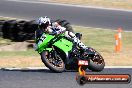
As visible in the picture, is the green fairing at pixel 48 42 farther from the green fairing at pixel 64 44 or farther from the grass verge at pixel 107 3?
the grass verge at pixel 107 3

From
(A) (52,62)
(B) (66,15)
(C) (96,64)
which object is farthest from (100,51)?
(B) (66,15)

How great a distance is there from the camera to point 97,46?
2159cm

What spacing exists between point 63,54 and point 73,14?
1669 centimetres

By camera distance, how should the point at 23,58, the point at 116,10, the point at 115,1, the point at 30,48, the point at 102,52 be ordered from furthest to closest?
the point at 115,1, the point at 116,10, the point at 30,48, the point at 102,52, the point at 23,58

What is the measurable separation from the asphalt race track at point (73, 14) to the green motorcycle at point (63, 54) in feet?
41.6

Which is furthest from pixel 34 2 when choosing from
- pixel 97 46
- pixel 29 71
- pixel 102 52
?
pixel 29 71

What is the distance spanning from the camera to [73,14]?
30984mm

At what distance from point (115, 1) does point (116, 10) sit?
9.99 feet

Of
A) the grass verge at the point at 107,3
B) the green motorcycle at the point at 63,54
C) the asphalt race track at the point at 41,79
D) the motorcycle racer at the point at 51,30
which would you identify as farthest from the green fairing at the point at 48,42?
the grass verge at the point at 107,3

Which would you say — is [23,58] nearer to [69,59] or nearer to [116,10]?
[69,59]

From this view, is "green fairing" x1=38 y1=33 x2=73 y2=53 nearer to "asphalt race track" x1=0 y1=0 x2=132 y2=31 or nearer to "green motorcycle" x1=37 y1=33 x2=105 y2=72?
"green motorcycle" x1=37 y1=33 x2=105 y2=72

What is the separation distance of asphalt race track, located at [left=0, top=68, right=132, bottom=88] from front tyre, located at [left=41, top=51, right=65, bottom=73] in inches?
6.4

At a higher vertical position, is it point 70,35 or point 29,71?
point 70,35

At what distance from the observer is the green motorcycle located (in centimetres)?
1431
